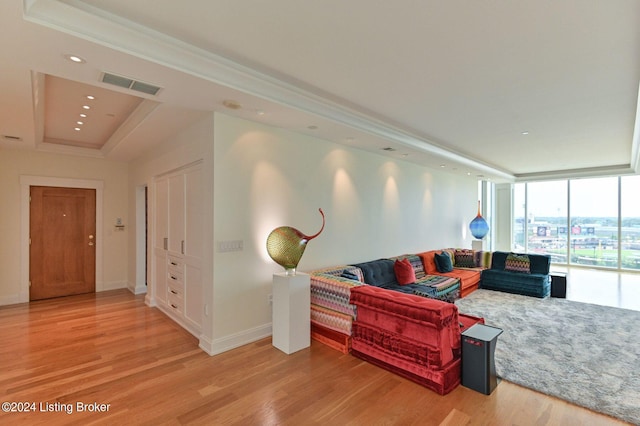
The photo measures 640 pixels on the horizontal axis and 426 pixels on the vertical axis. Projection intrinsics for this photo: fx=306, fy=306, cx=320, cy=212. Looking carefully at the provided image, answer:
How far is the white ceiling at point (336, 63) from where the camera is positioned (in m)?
2.01

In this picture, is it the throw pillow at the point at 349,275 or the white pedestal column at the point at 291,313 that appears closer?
the white pedestal column at the point at 291,313

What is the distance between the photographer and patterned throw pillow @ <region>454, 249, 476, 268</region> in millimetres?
7016

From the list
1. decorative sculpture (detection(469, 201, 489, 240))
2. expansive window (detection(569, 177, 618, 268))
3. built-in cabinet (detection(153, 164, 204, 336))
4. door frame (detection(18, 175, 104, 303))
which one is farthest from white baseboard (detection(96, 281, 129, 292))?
expansive window (detection(569, 177, 618, 268))

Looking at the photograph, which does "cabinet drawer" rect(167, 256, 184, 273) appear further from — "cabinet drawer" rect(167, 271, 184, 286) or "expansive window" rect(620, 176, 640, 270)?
"expansive window" rect(620, 176, 640, 270)

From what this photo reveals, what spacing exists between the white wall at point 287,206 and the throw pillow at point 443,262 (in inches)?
19.9

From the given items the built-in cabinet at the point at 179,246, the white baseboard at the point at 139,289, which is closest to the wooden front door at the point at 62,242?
the white baseboard at the point at 139,289

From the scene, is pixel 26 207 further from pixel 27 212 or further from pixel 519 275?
pixel 519 275

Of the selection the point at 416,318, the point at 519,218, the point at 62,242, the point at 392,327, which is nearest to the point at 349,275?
the point at 392,327

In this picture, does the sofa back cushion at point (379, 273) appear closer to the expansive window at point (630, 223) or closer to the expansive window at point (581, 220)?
the expansive window at point (581, 220)

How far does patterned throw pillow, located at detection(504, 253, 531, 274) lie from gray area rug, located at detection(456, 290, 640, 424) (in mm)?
937

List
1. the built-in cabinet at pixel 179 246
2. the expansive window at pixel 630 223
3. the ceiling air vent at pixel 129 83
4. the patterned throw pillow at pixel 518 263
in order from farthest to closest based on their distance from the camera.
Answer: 1. the expansive window at pixel 630 223
2. the patterned throw pillow at pixel 518 263
3. the built-in cabinet at pixel 179 246
4. the ceiling air vent at pixel 129 83

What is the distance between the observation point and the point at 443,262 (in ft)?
20.9

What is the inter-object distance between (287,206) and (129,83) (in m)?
2.15

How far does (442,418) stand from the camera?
2287mm
